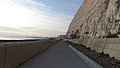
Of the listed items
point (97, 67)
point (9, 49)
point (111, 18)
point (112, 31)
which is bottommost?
point (97, 67)

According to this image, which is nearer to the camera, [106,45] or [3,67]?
[3,67]

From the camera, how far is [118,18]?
111 ft

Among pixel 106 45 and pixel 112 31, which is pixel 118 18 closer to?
pixel 112 31

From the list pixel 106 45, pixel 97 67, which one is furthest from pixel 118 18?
pixel 97 67

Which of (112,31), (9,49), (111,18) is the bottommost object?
(9,49)

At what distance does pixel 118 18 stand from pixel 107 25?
519 centimetres

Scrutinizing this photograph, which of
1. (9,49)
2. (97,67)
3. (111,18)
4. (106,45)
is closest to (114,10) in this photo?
(111,18)

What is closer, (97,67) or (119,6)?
(97,67)

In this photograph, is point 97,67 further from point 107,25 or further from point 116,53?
point 107,25

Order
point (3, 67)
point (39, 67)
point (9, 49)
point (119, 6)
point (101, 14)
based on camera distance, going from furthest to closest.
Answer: point (101, 14)
point (119, 6)
point (39, 67)
point (9, 49)
point (3, 67)

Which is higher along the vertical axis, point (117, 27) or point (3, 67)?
point (117, 27)

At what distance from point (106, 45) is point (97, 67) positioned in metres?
10.6

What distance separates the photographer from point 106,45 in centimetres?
2194

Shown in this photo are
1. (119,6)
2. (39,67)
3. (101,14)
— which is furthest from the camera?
(101,14)
